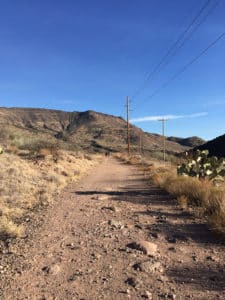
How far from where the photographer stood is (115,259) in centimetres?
652

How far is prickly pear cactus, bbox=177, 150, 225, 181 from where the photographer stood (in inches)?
575

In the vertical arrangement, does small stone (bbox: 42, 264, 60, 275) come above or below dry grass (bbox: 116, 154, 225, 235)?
below

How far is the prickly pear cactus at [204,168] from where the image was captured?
1460 cm

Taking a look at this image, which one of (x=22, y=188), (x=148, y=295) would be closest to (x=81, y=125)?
(x=22, y=188)

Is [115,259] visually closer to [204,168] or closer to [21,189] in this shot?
[21,189]

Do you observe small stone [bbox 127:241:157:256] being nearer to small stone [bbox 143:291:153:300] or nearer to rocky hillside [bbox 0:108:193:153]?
small stone [bbox 143:291:153:300]

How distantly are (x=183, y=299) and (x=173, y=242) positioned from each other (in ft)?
8.34

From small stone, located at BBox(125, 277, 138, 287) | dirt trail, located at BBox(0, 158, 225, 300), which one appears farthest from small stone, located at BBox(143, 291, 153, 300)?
small stone, located at BBox(125, 277, 138, 287)

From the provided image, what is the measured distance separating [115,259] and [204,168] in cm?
948

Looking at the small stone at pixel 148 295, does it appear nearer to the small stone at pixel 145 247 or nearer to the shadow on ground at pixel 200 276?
the shadow on ground at pixel 200 276

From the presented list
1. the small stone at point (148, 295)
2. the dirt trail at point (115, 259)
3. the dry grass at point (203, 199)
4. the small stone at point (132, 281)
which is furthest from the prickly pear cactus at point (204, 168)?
the small stone at point (148, 295)

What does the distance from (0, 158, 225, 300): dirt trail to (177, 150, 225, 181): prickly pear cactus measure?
4.55 metres

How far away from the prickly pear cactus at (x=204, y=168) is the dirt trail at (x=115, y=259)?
4.55 m

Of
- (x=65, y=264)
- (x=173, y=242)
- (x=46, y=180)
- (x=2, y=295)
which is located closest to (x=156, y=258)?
(x=173, y=242)
